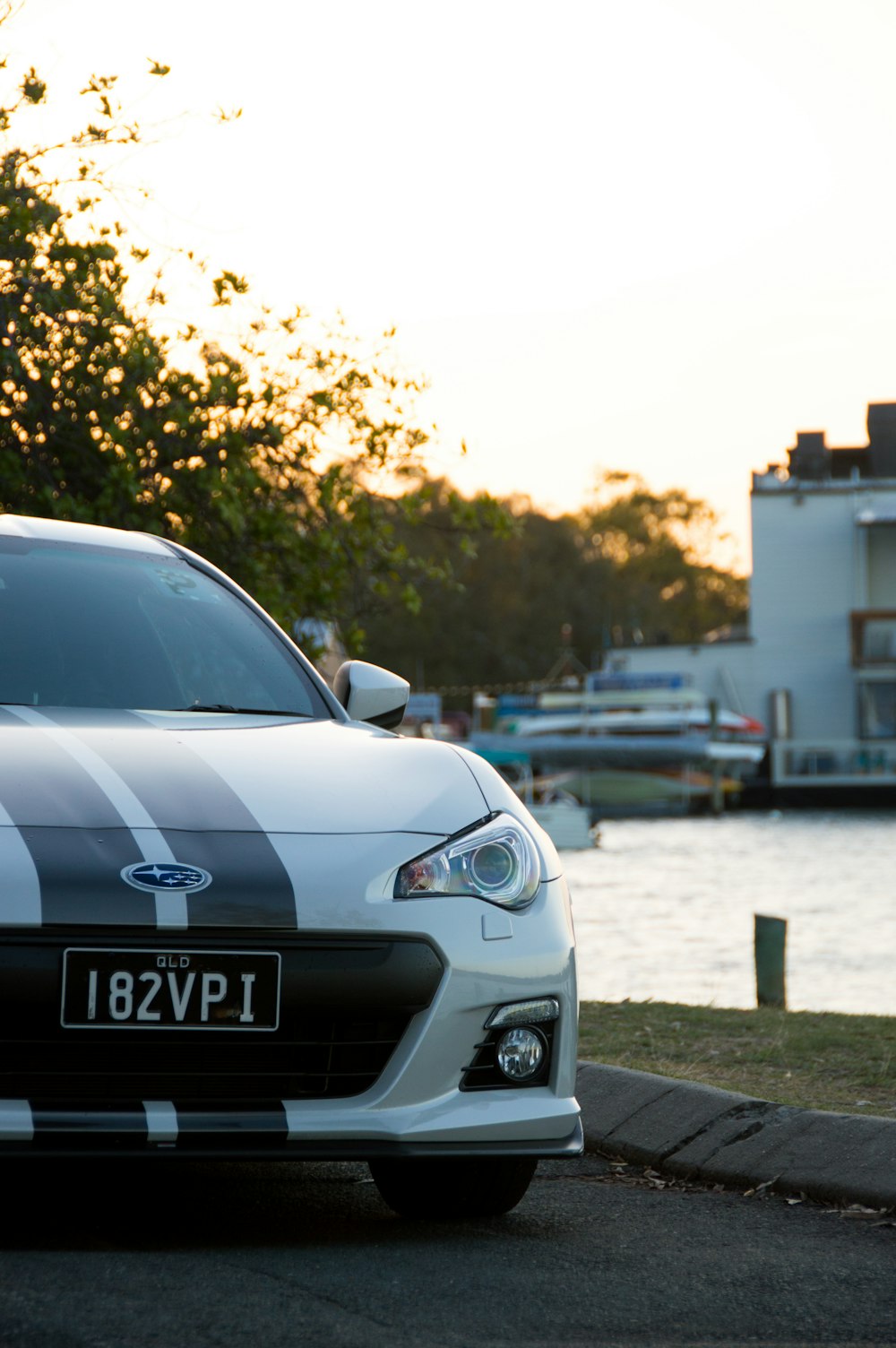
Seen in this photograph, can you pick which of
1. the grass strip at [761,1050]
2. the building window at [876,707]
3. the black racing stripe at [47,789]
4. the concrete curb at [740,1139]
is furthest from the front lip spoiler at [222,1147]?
the building window at [876,707]

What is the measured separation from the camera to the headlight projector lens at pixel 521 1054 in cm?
391

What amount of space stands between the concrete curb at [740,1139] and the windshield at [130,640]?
1486 millimetres

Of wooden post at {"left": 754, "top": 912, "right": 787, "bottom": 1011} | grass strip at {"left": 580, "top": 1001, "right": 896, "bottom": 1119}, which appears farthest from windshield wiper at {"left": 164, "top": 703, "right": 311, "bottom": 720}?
wooden post at {"left": 754, "top": 912, "right": 787, "bottom": 1011}

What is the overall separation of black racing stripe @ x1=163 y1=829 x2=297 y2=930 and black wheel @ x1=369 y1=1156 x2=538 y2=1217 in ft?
2.56

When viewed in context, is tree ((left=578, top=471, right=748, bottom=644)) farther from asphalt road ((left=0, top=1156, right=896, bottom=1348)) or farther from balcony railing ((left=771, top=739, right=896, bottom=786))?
asphalt road ((left=0, top=1156, right=896, bottom=1348))

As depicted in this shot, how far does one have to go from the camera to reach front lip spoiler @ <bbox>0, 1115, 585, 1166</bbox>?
11.7ft

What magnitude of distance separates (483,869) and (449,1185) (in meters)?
0.73

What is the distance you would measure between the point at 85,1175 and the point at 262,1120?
1070 mm

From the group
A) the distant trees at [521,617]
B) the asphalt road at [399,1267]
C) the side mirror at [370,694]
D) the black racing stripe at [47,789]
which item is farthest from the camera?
the distant trees at [521,617]

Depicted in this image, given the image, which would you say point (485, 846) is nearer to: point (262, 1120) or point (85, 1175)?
point (262, 1120)

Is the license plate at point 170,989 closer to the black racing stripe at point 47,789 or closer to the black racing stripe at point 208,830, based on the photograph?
the black racing stripe at point 208,830

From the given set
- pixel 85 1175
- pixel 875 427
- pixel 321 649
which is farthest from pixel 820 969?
pixel 875 427

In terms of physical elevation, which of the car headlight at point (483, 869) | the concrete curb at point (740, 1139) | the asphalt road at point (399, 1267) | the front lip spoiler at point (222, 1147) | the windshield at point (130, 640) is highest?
the windshield at point (130, 640)

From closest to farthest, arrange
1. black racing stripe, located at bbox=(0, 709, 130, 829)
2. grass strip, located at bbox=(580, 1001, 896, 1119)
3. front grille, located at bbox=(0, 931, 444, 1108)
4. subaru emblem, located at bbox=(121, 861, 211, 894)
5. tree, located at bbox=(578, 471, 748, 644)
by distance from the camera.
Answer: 1. front grille, located at bbox=(0, 931, 444, 1108)
2. subaru emblem, located at bbox=(121, 861, 211, 894)
3. black racing stripe, located at bbox=(0, 709, 130, 829)
4. grass strip, located at bbox=(580, 1001, 896, 1119)
5. tree, located at bbox=(578, 471, 748, 644)
